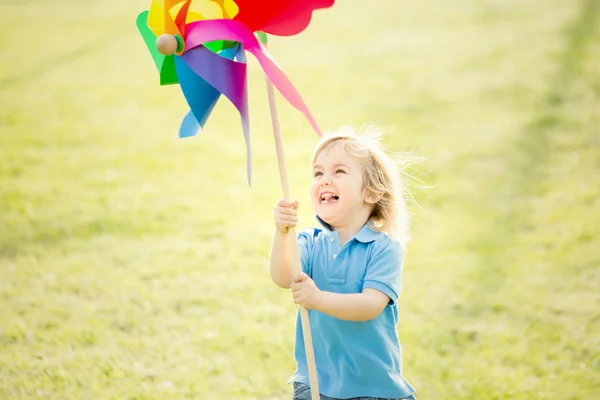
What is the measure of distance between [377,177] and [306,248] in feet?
1.17

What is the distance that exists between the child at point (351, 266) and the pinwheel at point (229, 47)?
0.14m

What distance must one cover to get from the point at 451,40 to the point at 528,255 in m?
6.44

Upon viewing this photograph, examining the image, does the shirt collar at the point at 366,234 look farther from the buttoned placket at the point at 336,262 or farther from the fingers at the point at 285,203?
the fingers at the point at 285,203

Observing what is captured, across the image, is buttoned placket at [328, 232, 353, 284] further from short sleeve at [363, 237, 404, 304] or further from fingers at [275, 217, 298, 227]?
fingers at [275, 217, 298, 227]

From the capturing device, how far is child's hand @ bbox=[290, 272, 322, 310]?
2.64 m

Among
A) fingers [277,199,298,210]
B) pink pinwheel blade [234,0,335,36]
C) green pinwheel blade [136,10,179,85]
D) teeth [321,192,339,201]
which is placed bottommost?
fingers [277,199,298,210]

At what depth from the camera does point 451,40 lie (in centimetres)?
1135

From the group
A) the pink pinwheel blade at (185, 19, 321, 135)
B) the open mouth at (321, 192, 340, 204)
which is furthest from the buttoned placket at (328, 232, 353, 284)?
the pink pinwheel blade at (185, 19, 321, 135)

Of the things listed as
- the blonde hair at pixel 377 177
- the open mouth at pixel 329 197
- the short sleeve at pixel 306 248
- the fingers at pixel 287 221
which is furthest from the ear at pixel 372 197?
the fingers at pixel 287 221

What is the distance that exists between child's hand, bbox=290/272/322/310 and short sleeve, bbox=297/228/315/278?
0.26 m

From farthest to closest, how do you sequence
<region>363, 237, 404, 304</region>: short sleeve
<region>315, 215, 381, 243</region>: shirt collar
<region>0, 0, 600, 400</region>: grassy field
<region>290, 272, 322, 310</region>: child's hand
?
<region>0, 0, 600, 400</region>: grassy field
<region>315, 215, 381, 243</region>: shirt collar
<region>363, 237, 404, 304</region>: short sleeve
<region>290, 272, 322, 310</region>: child's hand

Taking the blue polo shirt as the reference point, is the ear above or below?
above

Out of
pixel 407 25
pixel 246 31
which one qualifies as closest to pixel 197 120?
pixel 246 31

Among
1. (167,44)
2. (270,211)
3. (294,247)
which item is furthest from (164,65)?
(270,211)
